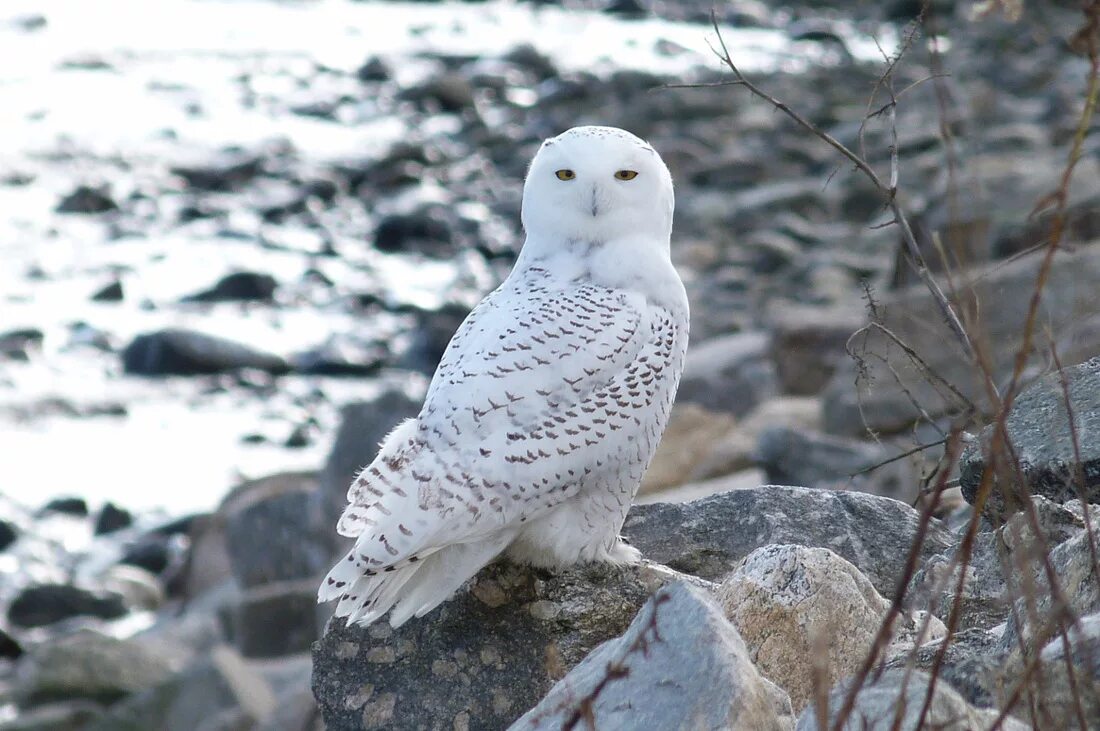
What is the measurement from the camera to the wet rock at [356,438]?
11367mm

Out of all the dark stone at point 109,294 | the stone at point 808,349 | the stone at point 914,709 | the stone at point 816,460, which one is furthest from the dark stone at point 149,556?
the stone at point 914,709

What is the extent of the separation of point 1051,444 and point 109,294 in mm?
15405

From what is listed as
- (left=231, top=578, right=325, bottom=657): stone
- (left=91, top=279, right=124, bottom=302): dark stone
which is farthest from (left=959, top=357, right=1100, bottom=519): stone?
(left=91, top=279, right=124, bottom=302): dark stone

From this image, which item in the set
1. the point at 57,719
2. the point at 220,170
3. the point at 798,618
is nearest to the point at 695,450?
the point at 57,719

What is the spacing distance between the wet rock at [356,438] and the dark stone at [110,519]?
8.12 feet

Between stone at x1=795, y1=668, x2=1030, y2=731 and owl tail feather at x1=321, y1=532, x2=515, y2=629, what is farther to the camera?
owl tail feather at x1=321, y1=532, x2=515, y2=629

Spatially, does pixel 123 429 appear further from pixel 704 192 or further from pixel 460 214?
pixel 704 192

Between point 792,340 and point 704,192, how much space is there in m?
8.91

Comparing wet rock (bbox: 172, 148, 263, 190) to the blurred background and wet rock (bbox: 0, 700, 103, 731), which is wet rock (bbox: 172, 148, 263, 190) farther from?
wet rock (bbox: 0, 700, 103, 731)

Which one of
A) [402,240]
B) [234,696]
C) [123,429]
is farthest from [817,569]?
[402,240]

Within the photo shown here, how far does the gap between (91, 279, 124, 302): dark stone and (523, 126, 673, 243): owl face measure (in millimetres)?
14317

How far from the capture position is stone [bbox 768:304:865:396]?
12617 mm

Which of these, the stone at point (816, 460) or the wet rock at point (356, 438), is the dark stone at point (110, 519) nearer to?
the wet rock at point (356, 438)

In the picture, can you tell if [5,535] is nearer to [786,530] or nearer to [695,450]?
[695,450]
